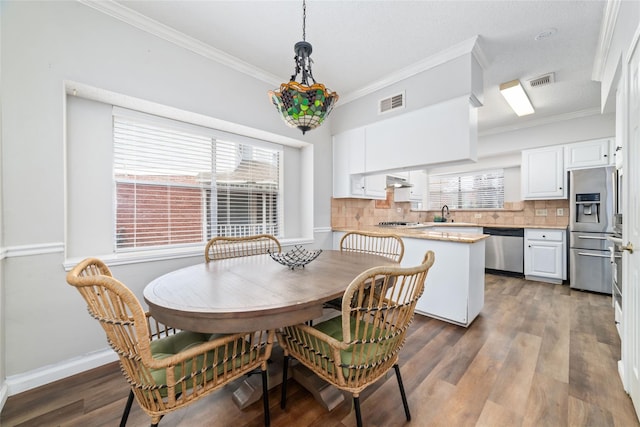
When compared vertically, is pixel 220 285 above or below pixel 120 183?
below

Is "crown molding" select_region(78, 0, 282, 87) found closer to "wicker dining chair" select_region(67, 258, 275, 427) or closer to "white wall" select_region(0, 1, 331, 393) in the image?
"white wall" select_region(0, 1, 331, 393)

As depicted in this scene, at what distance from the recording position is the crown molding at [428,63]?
2.29m

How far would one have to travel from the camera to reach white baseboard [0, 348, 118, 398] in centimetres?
156

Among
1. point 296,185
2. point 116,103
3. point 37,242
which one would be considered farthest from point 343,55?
point 37,242

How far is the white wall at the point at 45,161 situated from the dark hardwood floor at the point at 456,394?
27 cm

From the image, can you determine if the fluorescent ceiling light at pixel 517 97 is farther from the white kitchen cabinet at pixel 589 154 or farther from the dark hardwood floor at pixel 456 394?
the dark hardwood floor at pixel 456 394

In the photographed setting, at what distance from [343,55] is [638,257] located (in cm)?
259

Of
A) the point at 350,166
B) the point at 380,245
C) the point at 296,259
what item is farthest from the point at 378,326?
the point at 350,166

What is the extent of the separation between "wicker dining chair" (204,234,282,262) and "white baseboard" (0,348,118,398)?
40.0 inches

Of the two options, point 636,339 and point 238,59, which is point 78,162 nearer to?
point 238,59

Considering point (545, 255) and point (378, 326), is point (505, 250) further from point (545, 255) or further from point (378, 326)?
point (378, 326)

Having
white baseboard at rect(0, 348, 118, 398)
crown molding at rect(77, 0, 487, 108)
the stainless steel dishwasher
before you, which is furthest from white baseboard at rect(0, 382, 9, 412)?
the stainless steel dishwasher

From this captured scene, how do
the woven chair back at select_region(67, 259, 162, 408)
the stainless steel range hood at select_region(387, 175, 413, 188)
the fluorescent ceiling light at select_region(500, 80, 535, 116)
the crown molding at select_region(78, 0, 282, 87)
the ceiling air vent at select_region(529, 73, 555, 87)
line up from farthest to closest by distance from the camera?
the stainless steel range hood at select_region(387, 175, 413, 188) → the fluorescent ceiling light at select_region(500, 80, 535, 116) → the ceiling air vent at select_region(529, 73, 555, 87) → the crown molding at select_region(78, 0, 282, 87) → the woven chair back at select_region(67, 259, 162, 408)

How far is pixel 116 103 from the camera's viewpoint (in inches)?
81.3
